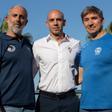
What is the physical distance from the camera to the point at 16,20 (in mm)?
6609

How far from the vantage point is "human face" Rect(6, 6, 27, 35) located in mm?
6570

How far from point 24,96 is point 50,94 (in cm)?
40

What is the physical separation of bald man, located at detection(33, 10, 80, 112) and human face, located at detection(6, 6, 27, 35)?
37cm

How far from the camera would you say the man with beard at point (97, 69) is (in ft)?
Result: 19.7

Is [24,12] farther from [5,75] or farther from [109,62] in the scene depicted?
[109,62]

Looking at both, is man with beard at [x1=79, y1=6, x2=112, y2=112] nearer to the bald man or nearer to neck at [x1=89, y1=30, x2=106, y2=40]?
neck at [x1=89, y1=30, x2=106, y2=40]

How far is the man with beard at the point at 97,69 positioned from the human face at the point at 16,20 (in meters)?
0.94

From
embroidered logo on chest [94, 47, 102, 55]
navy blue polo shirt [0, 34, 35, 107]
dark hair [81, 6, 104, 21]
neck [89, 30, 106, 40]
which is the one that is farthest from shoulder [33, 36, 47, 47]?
embroidered logo on chest [94, 47, 102, 55]

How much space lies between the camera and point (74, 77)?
6.69 m

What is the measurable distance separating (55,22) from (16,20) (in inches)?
21.2

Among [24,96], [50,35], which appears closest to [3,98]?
[24,96]

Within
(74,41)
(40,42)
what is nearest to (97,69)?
(74,41)

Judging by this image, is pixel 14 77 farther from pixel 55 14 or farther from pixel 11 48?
pixel 55 14

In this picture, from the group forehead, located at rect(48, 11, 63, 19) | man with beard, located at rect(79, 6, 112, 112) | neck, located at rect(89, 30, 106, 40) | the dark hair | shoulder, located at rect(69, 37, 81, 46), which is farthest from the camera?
shoulder, located at rect(69, 37, 81, 46)
